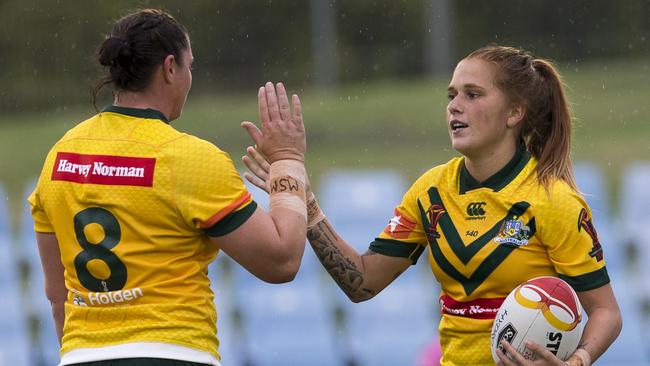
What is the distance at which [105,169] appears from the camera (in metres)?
3.81

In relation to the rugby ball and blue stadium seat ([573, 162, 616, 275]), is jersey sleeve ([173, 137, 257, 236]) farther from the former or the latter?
blue stadium seat ([573, 162, 616, 275])

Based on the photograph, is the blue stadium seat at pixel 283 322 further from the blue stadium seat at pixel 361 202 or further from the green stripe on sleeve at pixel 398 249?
the green stripe on sleeve at pixel 398 249

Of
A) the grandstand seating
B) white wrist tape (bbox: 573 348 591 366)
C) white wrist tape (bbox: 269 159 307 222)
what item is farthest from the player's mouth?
the grandstand seating

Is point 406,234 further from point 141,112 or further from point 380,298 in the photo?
point 380,298

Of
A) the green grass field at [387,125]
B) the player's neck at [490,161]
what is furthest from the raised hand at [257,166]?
the green grass field at [387,125]

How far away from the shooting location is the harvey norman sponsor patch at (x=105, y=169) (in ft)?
12.4

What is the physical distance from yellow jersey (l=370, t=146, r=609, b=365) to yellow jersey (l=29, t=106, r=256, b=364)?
783 mm

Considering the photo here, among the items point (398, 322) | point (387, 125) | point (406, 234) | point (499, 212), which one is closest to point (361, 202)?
point (398, 322)

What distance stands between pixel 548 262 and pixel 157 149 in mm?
1280

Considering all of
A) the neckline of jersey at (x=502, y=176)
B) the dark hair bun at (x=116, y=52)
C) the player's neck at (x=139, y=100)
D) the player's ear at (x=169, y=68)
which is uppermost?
the dark hair bun at (x=116, y=52)

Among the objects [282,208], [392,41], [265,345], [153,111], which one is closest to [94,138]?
[153,111]

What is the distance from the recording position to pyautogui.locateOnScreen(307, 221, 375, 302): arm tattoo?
4617 millimetres

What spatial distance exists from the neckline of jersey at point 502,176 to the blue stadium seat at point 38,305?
6.81 meters

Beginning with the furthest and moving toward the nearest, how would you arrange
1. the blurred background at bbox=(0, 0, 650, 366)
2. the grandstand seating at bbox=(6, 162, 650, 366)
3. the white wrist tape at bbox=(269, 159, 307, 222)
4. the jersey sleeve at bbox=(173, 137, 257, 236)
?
the blurred background at bbox=(0, 0, 650, 366)
the grandstand seating at bbox=(6, 162, 650, 366)
the white wrist tape at bbox=(269, 159, 307, 222)
the jersey sleeve at bbox=(173, 137, 257, 236)
